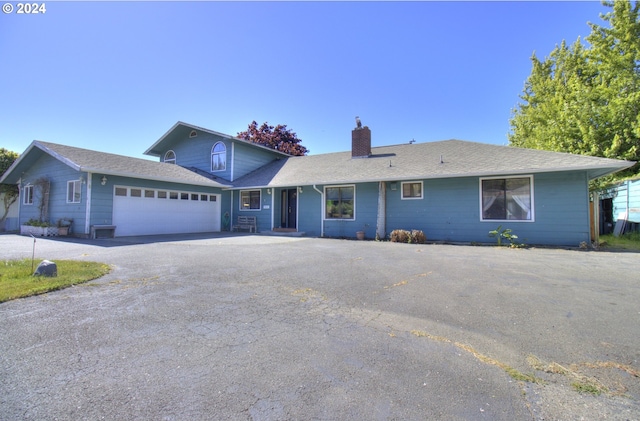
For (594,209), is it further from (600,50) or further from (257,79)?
(257,79)

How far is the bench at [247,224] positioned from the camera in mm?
16047

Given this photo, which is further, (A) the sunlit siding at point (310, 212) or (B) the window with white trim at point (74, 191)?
(A) the sunlit siding at point (310, 212)

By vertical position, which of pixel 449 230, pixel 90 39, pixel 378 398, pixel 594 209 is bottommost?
pixel 378 398

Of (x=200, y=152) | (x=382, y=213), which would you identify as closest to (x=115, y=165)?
(x=200, y=152)

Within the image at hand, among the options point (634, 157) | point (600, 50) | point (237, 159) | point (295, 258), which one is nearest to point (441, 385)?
point (295, 258)

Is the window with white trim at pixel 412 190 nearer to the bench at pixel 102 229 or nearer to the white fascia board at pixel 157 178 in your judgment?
the white fascia board at pixel 157 178

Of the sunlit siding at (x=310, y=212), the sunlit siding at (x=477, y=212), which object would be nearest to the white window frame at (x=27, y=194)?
the sunlit siding at (x=310, y=212)

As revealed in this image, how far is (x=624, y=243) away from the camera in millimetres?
11016

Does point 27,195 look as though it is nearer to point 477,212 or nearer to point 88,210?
point 88,210

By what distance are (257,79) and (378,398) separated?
14074mm

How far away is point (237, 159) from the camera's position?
1788 centimetres

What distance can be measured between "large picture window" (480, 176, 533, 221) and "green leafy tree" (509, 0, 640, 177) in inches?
343

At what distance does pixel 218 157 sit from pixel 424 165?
40.1 feet

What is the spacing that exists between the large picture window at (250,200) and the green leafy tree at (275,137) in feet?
52.4
